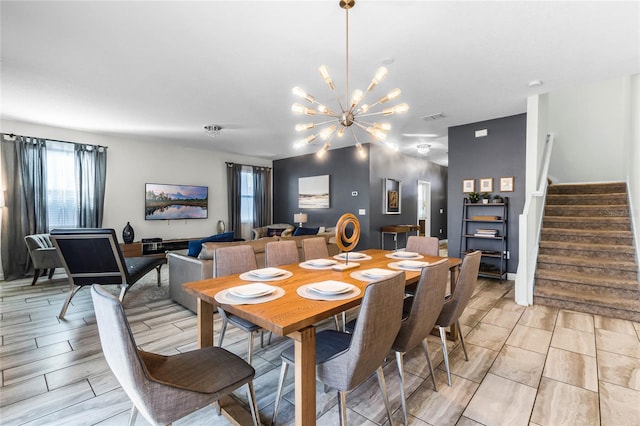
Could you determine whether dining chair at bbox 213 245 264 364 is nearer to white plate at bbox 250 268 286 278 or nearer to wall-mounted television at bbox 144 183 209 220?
white plate at bbox 250 268 286 278

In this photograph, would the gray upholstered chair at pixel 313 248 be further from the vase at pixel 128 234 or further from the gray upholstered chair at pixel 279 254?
the vase at pixel 128 234

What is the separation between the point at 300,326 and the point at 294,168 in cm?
661

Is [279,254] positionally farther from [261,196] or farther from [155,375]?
[261,196]

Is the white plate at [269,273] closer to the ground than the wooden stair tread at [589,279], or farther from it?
farther from it

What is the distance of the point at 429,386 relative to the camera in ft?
6.29

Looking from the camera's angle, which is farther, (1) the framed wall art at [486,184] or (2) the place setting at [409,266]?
(1) the framed wall art at [486,184]

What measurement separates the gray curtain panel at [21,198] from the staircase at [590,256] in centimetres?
744

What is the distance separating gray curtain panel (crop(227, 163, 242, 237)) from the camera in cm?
709

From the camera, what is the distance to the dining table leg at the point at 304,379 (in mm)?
1250

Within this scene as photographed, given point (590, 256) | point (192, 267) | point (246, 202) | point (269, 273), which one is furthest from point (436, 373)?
point (246, 202)

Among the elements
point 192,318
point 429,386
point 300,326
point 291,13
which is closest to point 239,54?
point 291,13

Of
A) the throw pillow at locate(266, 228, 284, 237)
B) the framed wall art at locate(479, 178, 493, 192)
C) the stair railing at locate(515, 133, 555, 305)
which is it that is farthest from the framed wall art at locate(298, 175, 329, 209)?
the stair railing at locate(515, 133, 555, 305)

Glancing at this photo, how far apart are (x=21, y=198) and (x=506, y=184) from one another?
7.64 m

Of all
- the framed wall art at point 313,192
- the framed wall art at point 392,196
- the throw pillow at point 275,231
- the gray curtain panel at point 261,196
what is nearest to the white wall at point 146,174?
the gray curtain panel at point 261,196
